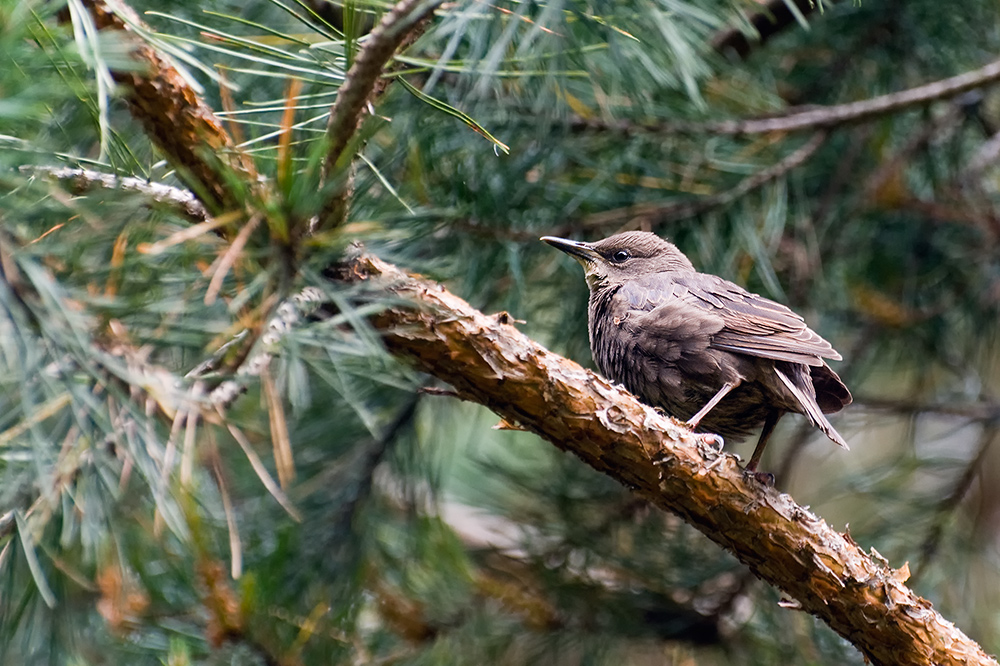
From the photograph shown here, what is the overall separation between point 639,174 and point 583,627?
1812 mm

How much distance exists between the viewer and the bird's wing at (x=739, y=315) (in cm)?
267

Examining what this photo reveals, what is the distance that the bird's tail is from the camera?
2.51 meters

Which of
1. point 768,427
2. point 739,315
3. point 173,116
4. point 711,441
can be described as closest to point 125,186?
point 173,116

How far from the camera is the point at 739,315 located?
2.85 metres

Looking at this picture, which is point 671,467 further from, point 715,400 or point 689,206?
point 689,206

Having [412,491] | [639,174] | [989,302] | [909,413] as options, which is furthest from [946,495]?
[412,491]

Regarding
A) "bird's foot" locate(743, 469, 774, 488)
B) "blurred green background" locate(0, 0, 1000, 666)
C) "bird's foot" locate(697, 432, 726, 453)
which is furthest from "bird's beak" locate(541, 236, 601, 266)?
"bird's foot" locate(743, 469, 774, 488)

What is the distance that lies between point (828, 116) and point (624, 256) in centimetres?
92

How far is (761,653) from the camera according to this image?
3.55m

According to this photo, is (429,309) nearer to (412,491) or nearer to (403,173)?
(403,173)

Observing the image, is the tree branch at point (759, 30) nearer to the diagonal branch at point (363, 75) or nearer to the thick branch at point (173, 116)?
the diagonal branch at point (363, 75)

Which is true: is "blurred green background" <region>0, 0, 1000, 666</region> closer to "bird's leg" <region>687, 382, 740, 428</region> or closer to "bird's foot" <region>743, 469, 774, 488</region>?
"bird's leg" <region>687, 382, 740, 428</region>

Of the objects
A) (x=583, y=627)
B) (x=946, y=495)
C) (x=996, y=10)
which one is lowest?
(x=583, y=627)

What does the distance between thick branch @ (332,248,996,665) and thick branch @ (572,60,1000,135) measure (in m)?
1.48
